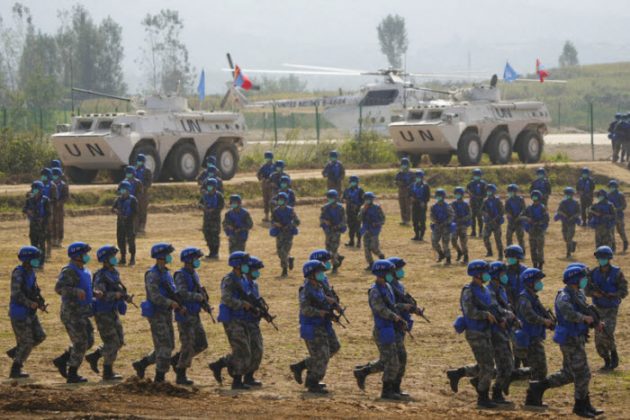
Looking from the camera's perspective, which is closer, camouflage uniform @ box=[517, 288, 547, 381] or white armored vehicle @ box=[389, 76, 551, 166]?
camouflage uniform @ box=[517, 288, 547, 381]

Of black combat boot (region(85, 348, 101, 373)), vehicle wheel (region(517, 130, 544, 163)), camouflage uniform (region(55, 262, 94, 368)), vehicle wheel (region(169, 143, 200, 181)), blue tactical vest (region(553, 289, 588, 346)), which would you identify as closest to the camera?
blue tactical vest (region(553, 289, 588, 346))

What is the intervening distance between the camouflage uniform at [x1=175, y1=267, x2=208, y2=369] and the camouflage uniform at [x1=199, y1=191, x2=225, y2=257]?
11.1m

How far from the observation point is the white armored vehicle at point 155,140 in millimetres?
36094

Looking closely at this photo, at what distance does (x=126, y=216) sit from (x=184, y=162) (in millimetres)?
13237

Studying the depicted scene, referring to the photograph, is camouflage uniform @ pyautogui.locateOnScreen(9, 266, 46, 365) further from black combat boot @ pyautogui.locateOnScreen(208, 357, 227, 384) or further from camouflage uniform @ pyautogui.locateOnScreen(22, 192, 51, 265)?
camouflage uniform @ pyautogui.locateOnScreen(22, 192, 51, 265)

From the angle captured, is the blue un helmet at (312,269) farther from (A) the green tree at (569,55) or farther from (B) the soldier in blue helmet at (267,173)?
(A) the green tree at (569,55)

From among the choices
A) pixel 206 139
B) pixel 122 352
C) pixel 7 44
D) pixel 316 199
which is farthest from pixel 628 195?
pixel 7 44

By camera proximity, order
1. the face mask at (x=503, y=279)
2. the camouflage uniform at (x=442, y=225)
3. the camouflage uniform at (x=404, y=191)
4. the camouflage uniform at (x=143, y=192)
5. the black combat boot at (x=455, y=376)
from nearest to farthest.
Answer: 1. the black combat boot at (x=455, y=376)
2. the face mask at (x=503, y=279)
3. the camouflage uniform at (x=442, y=225)
4. the camouflage uniform at (x=143, y=192)
5. the camouflage uniform at (x=404, y=191)

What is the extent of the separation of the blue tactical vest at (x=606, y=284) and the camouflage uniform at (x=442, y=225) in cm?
964

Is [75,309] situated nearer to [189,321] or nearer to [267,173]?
[189,321]

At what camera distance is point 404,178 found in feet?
104

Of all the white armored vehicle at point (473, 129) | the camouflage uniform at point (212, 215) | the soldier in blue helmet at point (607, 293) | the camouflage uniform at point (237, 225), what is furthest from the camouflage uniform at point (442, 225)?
the white armored vehicle at point (473, 129)

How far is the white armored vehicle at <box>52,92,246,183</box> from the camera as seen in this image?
118 ft

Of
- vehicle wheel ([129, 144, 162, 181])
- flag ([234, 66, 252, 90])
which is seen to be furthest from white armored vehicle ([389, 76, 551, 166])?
vehicle wheel ([129, 144, 162, 181])
